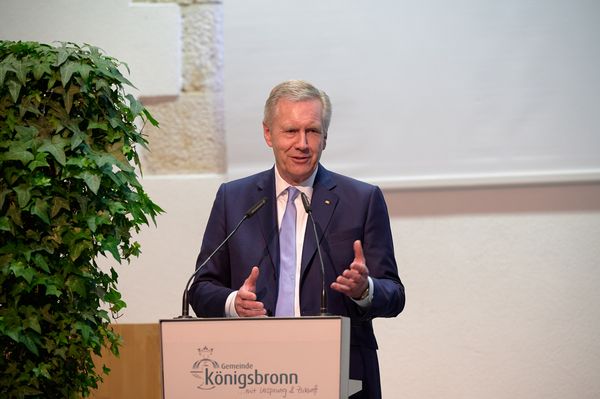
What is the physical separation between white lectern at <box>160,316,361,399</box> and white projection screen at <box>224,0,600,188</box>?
2035mm

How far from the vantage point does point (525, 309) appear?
3900 millimetres

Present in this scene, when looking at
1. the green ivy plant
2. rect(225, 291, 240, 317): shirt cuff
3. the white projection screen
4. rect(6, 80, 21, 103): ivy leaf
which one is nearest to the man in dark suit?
rect(225, 291, 240, 317): shirt cuff

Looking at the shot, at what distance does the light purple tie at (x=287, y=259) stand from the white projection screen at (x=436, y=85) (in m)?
1.38

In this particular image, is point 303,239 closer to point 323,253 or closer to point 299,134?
point 323,253

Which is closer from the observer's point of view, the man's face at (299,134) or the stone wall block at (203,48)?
the man's face at (299,134)

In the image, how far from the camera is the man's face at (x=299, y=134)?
8.49ft

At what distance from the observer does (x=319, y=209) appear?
8.57 feet

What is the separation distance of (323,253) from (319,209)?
0.48 ft

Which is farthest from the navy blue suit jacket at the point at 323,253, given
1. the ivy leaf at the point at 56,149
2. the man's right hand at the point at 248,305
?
the ivy leaf at the point at 56,149

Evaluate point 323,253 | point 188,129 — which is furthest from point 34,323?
point 188,129

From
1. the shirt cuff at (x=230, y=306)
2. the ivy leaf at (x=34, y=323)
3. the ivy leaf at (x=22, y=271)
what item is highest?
the ivy leaf at (x=22, y=271)

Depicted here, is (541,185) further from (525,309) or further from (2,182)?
(2,182)

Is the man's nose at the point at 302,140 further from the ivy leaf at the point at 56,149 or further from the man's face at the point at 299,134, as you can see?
the ivy leaf at the point at 56,149

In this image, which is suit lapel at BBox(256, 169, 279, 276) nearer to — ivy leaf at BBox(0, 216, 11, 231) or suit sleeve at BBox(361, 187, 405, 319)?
suit sleeve at BBox(361, 187, 405, 319)
